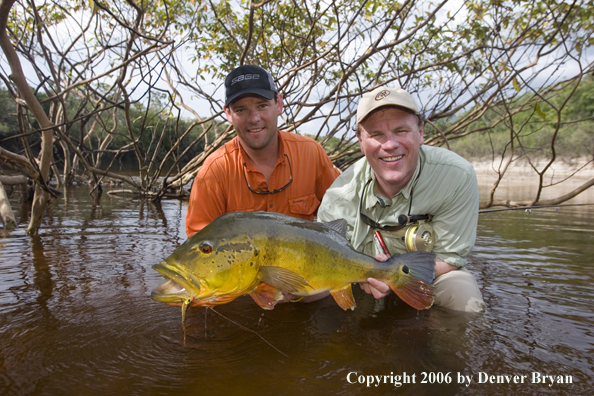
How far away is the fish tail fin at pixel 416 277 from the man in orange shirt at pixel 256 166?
1583 mm

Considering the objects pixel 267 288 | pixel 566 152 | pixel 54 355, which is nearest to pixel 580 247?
pixel 267 288

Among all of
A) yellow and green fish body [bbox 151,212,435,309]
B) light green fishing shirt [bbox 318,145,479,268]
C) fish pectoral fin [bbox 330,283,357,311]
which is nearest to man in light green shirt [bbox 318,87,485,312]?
light green fishing shirt [bbox 318,145,479,268]

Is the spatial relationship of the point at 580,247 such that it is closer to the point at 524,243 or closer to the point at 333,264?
the point at 524,243

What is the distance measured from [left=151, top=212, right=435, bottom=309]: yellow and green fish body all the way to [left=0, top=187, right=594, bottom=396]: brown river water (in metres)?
0.40

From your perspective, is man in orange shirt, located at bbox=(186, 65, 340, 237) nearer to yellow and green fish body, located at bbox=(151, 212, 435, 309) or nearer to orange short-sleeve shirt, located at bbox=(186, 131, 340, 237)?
orange short-sleeve shirt, located at bbox=(186, 131, 340, 237)

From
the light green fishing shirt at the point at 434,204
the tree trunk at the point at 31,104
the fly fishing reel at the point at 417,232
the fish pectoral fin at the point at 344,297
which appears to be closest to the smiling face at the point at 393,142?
the light green fishing shirt at the point at 434,204

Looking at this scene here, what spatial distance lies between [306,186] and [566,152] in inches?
1769

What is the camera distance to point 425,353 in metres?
2.71

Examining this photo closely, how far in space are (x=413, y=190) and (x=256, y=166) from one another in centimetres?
161

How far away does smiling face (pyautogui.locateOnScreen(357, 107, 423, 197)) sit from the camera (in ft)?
10.5

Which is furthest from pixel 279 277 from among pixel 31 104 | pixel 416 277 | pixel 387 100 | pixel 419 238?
pixel 31 104

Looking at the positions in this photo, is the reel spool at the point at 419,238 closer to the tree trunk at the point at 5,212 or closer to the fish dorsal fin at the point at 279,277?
the fish dorsal fin at the point at 279,277

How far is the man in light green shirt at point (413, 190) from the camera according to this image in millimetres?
3232

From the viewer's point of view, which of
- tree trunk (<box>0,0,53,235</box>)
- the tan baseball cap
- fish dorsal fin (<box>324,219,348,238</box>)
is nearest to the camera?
fish dorsal fin (<box>324,219,348,238</box>)
